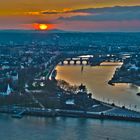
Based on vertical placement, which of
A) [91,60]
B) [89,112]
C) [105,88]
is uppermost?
[91,60]

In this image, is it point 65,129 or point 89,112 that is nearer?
point 65,129

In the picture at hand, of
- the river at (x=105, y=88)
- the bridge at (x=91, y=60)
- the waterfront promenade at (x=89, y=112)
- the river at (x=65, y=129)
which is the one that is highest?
the bridge at (x=91, y=60)

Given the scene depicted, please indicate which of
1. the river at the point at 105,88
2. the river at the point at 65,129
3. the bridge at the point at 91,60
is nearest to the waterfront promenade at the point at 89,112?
the river at the point at 65,129

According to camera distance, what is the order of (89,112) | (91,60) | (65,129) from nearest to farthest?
1. (65,129)
2. (89,112)
3. (91,60)

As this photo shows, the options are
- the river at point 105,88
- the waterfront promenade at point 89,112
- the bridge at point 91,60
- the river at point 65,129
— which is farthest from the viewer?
the bridge at point 91,60

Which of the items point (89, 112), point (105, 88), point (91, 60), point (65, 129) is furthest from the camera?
point (91, 60)

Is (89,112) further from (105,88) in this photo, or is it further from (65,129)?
(105,88)

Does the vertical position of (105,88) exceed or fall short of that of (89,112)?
it exceeds it

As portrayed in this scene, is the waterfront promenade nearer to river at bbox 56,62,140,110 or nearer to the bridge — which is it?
river at bbox 56,62,140,110

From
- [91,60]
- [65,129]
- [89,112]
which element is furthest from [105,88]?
[91,60]

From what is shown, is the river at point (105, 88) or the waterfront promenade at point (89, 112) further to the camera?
the river at point (105, 88)

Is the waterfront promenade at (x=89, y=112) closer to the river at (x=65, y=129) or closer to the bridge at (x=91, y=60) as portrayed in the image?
the river at (x=65, y=129)
